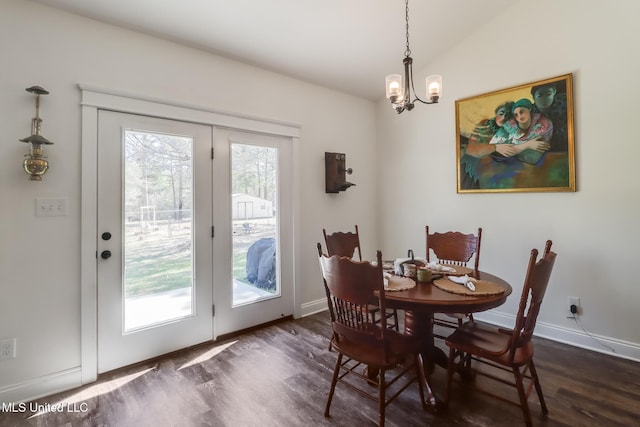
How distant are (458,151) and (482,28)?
1286mm

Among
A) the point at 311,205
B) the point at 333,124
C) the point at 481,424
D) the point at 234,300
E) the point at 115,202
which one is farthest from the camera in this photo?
the point at 333,124

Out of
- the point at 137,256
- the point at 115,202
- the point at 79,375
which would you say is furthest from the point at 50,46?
the point at 79,375

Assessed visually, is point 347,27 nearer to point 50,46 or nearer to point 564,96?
point 564,96

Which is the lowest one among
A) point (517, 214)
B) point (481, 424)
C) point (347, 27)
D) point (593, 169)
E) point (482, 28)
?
point (481, 424)

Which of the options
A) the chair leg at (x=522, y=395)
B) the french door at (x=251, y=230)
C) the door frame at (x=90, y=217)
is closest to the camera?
the chair leg at (x=522, y=395)

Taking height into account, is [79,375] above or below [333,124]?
below

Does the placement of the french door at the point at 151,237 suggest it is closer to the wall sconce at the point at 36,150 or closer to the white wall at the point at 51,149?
the white wall at the point at 51,149

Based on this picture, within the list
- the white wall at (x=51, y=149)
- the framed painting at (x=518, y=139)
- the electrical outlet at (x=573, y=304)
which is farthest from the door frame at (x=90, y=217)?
the electrical outlet at (x=573, y=304)

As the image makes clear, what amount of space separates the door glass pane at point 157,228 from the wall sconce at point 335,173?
1557 mm

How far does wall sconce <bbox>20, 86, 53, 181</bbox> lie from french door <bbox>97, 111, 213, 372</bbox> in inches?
13.0

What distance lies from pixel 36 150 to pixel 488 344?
3.08 metres

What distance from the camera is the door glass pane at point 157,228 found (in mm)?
2428

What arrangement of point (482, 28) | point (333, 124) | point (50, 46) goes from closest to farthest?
1. point (50, 46)
2. point (482, 28)
3. point (333, 124)

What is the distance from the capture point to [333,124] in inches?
150
